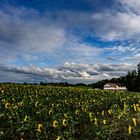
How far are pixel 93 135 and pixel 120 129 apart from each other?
1311mm

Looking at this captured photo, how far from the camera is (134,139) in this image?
12.7m

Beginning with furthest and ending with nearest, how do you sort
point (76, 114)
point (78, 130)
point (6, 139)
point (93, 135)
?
point (76, 114), point (78, 130), point (93, 135), point (6, 139)

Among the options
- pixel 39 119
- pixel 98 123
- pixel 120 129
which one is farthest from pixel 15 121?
pixel 120 129

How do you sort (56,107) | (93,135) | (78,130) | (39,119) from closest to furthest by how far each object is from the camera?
(93,135) < (78,130) < (39,119) < (56,107)

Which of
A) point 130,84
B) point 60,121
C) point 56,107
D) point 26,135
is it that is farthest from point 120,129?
point 130,84

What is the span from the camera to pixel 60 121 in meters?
14.1

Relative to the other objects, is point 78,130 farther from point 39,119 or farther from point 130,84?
point 130,84

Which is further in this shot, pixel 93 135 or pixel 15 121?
pixel 15 121

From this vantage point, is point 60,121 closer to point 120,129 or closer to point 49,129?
point 49,129

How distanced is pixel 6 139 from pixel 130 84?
79770mm

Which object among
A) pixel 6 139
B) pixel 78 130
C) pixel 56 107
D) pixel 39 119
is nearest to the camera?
pixel 6 139

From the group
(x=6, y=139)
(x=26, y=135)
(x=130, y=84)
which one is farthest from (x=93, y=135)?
(x=130, y=84)

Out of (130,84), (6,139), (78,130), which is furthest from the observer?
(130,84)

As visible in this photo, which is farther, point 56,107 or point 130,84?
point 130,84
